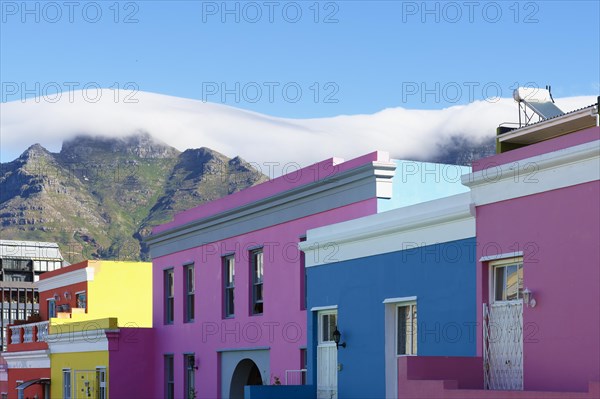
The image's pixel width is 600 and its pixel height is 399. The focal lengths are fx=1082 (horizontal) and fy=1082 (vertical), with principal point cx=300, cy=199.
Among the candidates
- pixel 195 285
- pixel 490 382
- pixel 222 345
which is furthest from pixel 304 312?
pixel 490 382

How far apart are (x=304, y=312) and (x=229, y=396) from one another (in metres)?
4.22

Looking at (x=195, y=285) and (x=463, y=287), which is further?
(x=195, y=285)

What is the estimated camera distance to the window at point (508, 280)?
13.2m

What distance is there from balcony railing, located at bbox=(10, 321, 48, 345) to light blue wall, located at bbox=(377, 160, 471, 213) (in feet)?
52.9

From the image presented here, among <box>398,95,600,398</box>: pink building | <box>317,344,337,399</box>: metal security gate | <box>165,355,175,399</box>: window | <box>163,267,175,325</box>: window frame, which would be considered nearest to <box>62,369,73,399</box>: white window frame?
<box>165,355,175,399</box>: window

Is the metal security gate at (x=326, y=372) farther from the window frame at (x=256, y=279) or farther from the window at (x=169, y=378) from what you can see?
the window at (x=169, y=378)

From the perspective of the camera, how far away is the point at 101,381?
92.2ft

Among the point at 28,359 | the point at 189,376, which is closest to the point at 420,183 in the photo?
the point at 189,376

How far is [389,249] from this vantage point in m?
16.3

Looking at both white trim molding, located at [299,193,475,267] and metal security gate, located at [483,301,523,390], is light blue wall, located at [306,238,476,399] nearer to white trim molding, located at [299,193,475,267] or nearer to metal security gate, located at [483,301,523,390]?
white trim molding, located at [299,193,475,267]

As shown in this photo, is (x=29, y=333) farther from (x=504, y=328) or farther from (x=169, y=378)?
(x=504, y=328)

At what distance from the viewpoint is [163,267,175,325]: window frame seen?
27.4 metres

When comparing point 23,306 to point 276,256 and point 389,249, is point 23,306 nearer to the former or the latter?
point 276,256

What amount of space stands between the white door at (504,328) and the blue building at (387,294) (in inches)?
18.1
